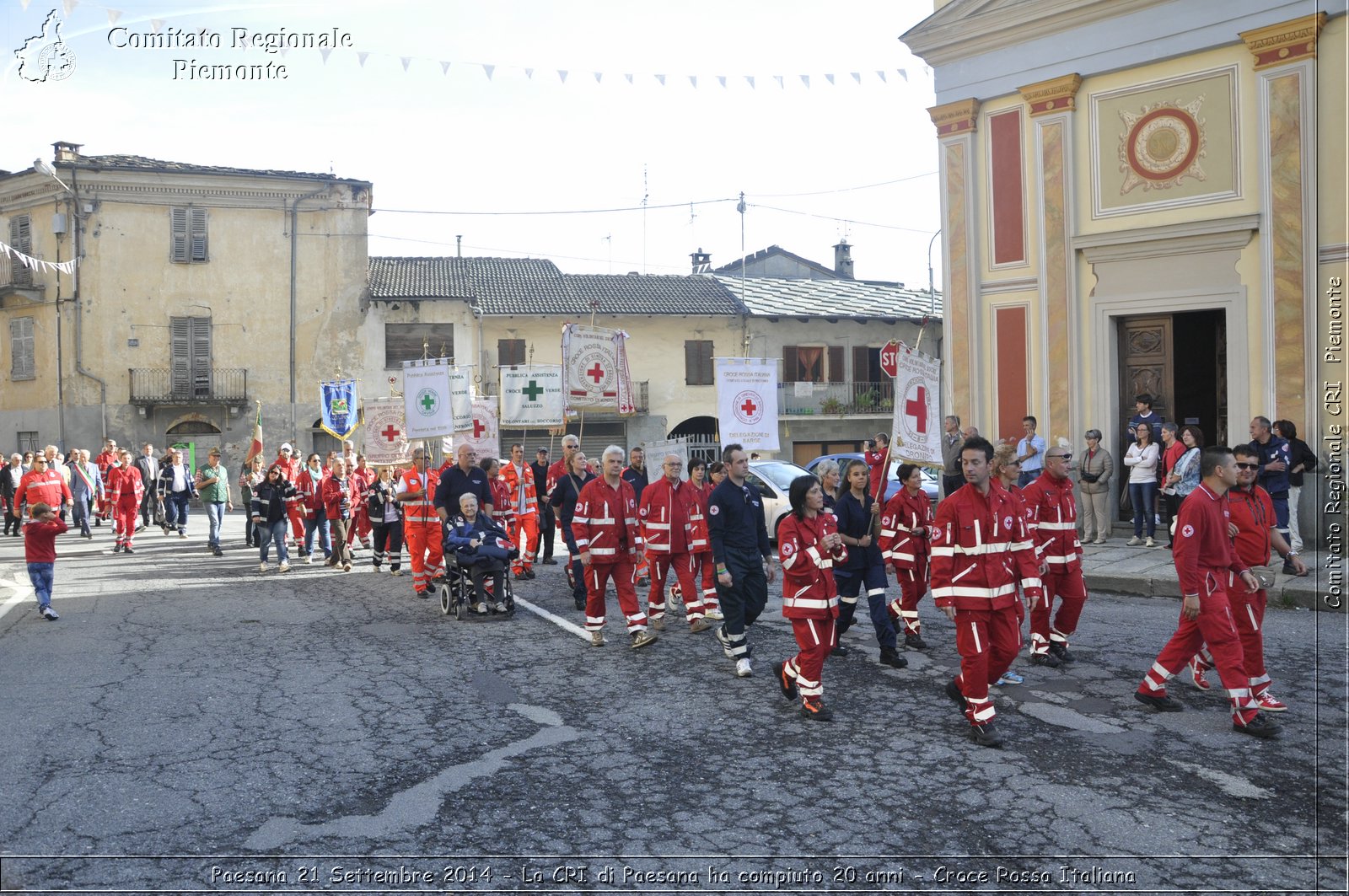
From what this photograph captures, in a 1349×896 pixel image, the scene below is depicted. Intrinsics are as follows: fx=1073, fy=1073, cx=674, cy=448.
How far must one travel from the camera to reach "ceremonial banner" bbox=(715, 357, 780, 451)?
12945 millimetres

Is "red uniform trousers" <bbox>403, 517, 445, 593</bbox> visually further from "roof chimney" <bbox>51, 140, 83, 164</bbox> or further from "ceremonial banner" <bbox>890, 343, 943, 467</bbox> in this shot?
"roof chimney" <bbox>51, 140, 83, 164</bbox>

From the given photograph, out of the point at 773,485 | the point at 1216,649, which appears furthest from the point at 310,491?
the point at 1216,649

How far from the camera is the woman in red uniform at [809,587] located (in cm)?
676

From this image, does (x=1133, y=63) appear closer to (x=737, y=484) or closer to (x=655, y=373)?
(x=737, y=484)

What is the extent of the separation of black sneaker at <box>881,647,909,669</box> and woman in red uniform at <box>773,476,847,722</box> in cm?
140

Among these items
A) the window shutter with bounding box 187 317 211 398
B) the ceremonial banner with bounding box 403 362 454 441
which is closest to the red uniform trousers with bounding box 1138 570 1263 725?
the ceremonial banner with bounding box 403 362 454 441

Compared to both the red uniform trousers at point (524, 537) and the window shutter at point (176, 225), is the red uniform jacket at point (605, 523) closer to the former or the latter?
the red uniform trousers at point (524, 537)

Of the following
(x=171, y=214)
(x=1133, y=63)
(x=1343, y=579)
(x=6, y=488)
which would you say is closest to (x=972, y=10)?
(x=1133, y=63)

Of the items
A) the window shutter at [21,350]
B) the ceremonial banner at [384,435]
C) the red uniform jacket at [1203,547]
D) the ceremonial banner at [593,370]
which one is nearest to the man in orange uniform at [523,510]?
the ceremonial banner at [593,370]

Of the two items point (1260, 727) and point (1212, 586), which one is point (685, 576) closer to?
point (1212, 586)

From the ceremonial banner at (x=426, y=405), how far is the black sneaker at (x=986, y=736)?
34.4 ft

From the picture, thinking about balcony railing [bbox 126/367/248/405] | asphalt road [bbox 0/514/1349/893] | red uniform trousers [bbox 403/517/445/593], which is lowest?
asphalt road [bbox 0/514/1349/893]

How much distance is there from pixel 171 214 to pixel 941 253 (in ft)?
90.4

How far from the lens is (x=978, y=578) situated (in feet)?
20.2
